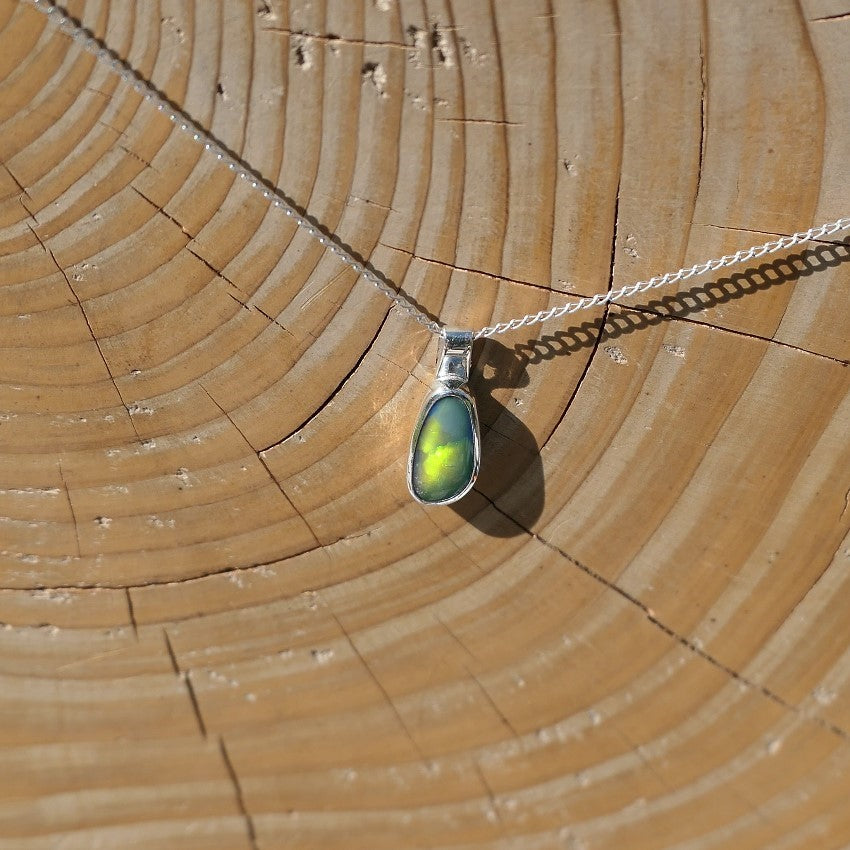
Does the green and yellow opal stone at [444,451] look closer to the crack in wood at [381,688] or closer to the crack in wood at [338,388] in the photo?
the crack in wood at [338,388]

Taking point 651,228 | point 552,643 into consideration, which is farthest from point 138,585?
point 651,228

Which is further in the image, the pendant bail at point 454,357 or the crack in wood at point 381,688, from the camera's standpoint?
the pendant bail at point 454,357

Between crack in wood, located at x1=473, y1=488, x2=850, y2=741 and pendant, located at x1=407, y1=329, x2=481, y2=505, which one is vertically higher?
pendant, located at x1=407, y1=329, x2=481, y2=505

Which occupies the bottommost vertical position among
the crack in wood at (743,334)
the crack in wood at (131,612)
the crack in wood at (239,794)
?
the crack in wood at (239,794)

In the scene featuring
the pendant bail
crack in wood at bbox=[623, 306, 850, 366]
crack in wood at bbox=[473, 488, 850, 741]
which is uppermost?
crack in wood at bbox=[623, 306, 850, 366]

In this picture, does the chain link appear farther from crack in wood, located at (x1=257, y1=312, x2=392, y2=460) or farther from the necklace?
crack in wood, located at (x1=257, y1=312, x2=392, y2=460)

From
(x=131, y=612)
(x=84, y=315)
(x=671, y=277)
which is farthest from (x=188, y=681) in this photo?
(x=671, y=277)

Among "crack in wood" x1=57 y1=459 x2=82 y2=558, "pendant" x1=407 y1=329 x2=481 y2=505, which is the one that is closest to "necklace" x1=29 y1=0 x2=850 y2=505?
"pendant" x1=407 y1=329 x2=481 y2=505

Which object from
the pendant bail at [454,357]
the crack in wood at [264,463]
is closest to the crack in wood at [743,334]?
the pendant bail at [454,357]

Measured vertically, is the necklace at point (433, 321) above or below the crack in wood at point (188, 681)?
above
